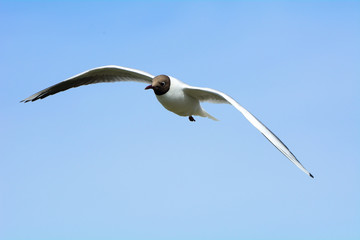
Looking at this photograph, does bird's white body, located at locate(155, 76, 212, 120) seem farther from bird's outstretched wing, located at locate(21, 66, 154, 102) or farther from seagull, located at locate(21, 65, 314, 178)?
bird's outstretched wing, located at locate(21, 66, 154, 102)

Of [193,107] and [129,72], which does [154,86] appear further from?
[129,72]

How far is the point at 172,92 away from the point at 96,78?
8.57 ft

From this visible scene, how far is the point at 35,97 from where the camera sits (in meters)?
11.6

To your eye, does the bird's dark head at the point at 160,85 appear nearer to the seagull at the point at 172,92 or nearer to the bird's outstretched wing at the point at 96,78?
the seagull at the point at 172,92

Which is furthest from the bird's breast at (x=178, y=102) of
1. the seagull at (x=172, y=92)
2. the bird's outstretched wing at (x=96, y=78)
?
the bird's outstretched wing at (x=96, y=78)

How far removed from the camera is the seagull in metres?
8.16

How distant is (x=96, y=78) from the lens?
1150 centimetres

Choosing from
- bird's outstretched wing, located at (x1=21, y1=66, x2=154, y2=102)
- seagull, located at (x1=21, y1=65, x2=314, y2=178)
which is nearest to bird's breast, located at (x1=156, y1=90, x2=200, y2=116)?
seagull, located at (x1=21, y1=65, x2=314, y2=178)

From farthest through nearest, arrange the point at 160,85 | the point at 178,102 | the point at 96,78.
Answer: the point at 96,78
the point at 178,102
the point at 160,85

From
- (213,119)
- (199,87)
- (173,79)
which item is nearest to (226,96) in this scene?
(199,87)

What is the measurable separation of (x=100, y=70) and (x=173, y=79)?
6.95ft

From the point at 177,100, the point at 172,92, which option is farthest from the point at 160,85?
the point at 177,100

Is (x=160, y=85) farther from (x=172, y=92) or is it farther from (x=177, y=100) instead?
(x=177, y=100)

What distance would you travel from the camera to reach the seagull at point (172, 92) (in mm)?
8156
